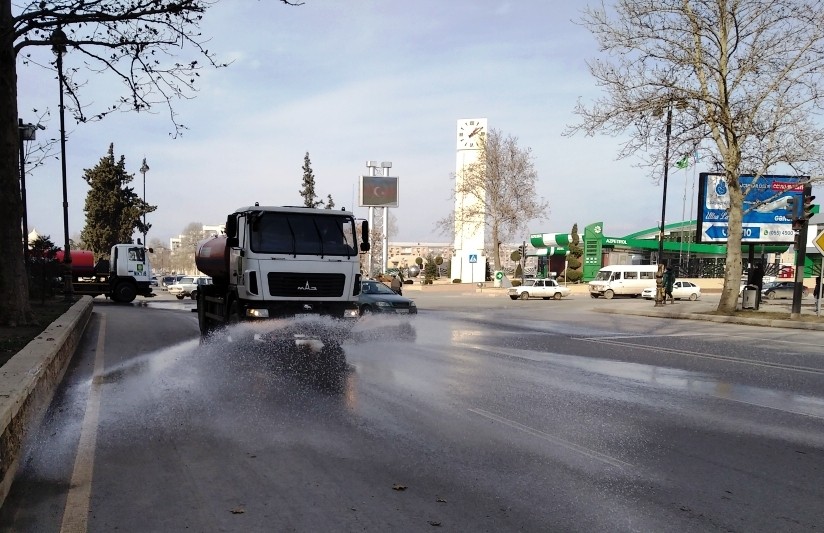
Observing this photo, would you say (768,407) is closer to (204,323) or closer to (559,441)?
(559,441)

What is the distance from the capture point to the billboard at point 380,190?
7112 cm

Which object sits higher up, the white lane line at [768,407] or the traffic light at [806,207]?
the traffic light at [806,207]

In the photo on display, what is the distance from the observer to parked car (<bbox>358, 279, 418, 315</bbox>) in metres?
21.2

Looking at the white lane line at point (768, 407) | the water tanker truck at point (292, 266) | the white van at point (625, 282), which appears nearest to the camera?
the white lane line at point (768, 407)

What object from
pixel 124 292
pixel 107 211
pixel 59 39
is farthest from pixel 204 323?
pixel 107 211

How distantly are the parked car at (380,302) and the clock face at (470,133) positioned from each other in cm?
4832

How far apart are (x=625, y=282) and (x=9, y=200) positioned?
40.3 meters

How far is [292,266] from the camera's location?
1222cm

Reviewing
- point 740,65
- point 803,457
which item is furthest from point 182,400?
point 740,65

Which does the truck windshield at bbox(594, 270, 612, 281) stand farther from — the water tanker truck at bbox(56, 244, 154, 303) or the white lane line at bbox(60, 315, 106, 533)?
the white lane line at bbox(60, 315, 106, 533)

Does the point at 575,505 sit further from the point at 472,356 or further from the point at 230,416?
the point at 472,356

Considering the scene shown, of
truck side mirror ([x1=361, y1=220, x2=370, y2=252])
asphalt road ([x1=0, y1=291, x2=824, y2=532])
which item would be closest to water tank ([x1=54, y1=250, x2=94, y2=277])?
asphalt road ([x1=0, y1=291, x2=824, y2=532])

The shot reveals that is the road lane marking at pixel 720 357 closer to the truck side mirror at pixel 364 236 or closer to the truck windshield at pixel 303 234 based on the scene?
the truck side mirror at pixel 364 236

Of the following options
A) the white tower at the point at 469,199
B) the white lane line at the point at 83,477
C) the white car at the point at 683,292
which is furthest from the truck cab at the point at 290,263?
the white tower at the point at 469,199
